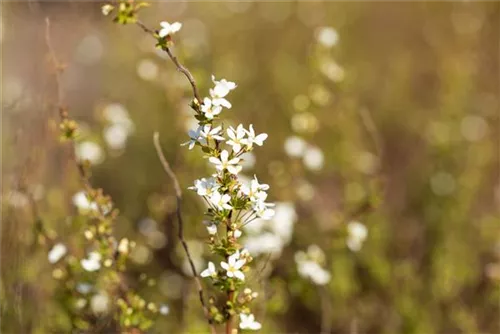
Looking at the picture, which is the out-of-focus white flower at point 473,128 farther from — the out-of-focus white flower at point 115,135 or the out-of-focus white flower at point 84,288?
the out-of-focus white flower at point 84,288

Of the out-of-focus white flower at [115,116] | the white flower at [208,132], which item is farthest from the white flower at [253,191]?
the out-of-focus white flower at [115,116]

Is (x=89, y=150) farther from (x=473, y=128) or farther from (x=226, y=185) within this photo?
(x=473, y=128)

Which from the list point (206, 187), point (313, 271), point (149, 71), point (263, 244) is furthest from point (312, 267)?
point (149, 71)

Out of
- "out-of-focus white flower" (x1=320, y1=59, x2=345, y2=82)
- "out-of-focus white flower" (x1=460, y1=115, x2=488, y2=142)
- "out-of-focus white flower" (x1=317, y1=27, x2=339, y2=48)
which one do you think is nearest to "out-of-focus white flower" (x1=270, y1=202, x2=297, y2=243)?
"out-of-focus white flower" (x1=320, y1=59, x2=345, y2=82)

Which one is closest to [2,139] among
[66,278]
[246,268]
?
[66,278]

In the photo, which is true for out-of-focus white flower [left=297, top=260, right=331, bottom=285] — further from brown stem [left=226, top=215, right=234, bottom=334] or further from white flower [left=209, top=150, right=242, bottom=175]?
white flower [left=209, top=150, right=242, bottom=175]

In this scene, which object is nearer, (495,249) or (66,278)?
(66,278)

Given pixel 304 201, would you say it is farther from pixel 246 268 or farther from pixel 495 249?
Answer: pixel 246 268
